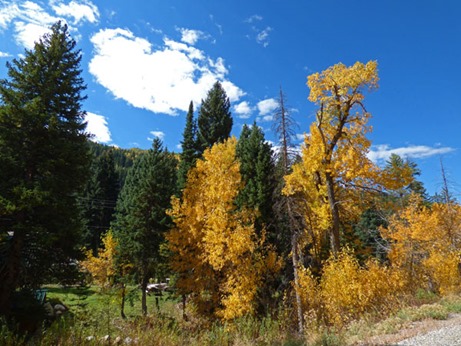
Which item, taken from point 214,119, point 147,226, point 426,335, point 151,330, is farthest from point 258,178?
point 151,330

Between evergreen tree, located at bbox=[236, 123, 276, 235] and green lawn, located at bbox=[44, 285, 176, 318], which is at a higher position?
evergreen tree, located at bbox=[236, 123, 276, 235]

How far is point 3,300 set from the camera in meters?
10.5

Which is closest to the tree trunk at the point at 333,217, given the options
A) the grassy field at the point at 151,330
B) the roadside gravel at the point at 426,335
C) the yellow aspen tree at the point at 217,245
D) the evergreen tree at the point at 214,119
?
the grassy field at the point at 151,330

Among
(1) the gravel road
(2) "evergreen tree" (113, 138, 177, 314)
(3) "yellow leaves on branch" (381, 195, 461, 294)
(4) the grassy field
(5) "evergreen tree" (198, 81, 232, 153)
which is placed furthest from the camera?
(5) "evergreen tree" (198, 81, 232, 153)

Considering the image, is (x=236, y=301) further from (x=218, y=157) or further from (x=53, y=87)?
(x=53, y=87)

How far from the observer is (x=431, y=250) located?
15867 mm

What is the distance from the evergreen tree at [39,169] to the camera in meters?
11.0

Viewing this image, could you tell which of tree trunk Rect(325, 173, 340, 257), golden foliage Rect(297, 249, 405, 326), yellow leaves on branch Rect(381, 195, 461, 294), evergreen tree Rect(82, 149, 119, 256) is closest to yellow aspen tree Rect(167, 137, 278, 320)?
tree trunk Rect(325, 173, 340, 257)

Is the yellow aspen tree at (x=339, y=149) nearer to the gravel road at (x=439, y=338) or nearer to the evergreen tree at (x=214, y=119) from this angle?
the gravel road at (x=439, y=338)

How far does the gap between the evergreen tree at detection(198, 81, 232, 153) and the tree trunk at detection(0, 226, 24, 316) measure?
17.6 meters

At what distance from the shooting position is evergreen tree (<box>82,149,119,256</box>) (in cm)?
4478

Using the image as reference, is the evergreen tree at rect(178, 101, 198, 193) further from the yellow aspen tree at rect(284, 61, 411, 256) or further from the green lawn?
the yellow aspen tree at rect(284, 61, 411, 256)

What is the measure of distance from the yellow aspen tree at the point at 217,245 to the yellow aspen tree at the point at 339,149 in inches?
123

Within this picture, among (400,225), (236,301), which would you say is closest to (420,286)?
(400,225)
